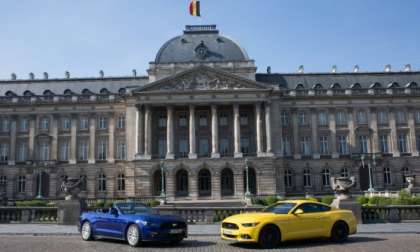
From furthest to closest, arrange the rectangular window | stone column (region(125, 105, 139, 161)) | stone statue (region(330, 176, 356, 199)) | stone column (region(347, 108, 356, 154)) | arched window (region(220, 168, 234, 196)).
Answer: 1. stone column (region(347, 108, 356, 154))
2. the rectangular window
3. stone column (region(125, 105, 139, 161))
4. arched window (region(220, 168, 234, 196))
5. stone statue (region(330, 176, 356, 199))

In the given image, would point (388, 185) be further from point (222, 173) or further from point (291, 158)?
point (222, 173)

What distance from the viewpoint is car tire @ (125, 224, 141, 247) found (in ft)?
54.4

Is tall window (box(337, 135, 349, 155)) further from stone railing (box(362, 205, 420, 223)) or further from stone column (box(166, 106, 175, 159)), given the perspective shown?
stone railing (box(362, 205, 420, 223))

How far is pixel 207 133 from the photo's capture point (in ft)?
209

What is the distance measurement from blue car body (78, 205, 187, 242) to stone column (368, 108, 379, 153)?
2081 inches

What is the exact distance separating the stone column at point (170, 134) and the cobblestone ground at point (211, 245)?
40.6 m

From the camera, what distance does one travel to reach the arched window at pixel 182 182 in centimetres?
6128

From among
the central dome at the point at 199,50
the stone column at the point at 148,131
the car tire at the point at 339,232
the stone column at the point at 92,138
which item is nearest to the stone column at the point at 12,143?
the stone column at the point at 92,138

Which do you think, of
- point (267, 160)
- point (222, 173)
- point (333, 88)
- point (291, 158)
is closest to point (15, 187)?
point (222, 173)

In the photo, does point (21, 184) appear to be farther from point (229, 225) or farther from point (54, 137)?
point (229, 225)

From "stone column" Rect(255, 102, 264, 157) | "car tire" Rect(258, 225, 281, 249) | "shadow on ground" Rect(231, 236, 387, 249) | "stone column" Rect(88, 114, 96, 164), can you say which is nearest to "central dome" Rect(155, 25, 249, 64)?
"stone column" Rect(255, 102, 264, 157)

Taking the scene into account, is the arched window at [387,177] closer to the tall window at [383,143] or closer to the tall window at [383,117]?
the tall window at [383,143]

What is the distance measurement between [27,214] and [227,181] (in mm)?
35710

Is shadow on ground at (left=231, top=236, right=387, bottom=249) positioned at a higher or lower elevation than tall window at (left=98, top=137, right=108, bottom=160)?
lower
